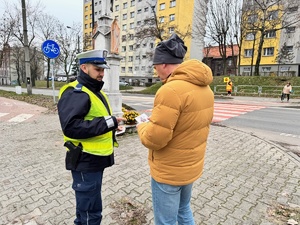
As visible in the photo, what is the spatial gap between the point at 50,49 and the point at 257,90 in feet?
67.6

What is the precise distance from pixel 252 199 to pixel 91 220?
232cm

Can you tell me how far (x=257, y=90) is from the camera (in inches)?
901

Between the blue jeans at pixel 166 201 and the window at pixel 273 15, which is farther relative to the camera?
the window at pixel 273 15

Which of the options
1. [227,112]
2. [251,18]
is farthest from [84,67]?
[251,18]

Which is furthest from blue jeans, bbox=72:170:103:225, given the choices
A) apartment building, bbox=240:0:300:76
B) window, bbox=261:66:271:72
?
window, bbox=261:66:271:72

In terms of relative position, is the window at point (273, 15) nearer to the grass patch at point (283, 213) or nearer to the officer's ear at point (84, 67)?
the grass patch at point (283, 213)

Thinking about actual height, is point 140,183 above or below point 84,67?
below

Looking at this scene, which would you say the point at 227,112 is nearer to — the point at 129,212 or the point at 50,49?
the point at 50,49

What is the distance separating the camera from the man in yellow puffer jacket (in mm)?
1540

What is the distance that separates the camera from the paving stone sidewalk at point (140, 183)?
2.73 metres

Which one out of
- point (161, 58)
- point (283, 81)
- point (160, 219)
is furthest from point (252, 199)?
point (283, 81)

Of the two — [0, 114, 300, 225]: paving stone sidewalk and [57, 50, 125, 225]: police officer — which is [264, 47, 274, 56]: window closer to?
[0, 114, 300, 225]: paving stone sidewalk

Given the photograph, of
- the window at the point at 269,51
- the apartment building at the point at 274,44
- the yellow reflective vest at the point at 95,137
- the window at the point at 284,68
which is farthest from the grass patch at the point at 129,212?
the window at the point at 269,51

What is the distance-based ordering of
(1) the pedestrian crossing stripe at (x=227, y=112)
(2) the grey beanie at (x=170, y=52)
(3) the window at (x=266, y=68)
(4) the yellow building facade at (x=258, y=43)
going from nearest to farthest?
(2) the grey beanie at (x=170, y=52), (1) the pedestrian crossing stripe at (x=227, y=112), (4) the yellow building facade at (x=258, y=43), (3) the window at (x=266, y=68)
